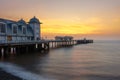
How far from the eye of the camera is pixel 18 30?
48.7 meters

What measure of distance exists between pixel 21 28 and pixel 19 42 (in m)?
11.1

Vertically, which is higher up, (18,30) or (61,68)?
(18,30)

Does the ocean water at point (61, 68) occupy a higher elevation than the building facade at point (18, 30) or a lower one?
lower

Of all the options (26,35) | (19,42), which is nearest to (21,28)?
(26,35)

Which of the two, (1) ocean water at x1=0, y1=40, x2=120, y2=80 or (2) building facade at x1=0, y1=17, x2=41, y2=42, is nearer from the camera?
(1) ocean water at x1=0, y1=40, x2=120, y2=80

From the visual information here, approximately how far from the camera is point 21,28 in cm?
5006

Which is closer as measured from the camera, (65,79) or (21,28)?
(65,79)

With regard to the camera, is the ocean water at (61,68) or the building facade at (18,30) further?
the building facade at (18,30)

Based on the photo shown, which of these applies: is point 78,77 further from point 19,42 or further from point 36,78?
point 19,42

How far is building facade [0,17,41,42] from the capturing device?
41572mm

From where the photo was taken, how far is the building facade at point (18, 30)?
41.6 metres

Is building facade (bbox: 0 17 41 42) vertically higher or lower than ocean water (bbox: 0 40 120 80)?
higher

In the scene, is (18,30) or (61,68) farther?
(18,30)

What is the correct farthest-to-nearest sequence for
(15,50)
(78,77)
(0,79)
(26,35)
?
(26,35) → (15,50) → (78,77) → (0,79)
